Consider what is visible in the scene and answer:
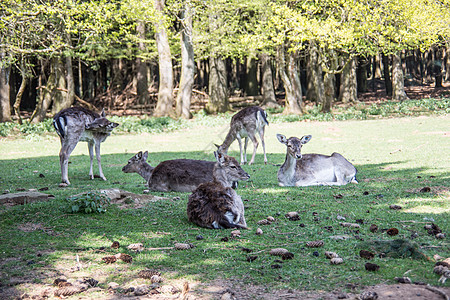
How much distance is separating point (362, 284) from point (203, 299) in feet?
4.52

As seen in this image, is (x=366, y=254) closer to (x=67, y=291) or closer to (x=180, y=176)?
(x=67, y=291)

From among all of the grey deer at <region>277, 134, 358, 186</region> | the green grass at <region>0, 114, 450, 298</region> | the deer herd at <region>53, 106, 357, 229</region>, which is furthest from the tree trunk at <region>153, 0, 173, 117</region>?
the grey deer at <region>277, 134, 358, 186</region>

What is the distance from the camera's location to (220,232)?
5.93 meters

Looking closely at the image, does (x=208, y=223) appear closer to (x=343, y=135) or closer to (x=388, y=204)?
(x=388, y=204)

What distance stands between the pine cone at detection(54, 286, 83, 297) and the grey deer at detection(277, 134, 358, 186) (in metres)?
6.18

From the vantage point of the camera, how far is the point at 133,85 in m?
37.8

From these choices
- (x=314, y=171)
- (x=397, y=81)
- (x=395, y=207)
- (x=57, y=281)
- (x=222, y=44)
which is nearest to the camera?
(x=57, y=281)

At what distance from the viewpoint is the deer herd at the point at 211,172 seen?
6.12m

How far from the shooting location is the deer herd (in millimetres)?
6125

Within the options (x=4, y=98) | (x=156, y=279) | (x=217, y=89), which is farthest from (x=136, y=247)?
(x=217, y=89)

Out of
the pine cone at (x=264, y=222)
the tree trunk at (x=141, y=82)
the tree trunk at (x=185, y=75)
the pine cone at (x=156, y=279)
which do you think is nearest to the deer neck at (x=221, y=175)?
the pine cone at (x=264, y=222)

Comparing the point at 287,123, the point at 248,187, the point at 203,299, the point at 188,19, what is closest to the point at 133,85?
Result: the point at 188,19

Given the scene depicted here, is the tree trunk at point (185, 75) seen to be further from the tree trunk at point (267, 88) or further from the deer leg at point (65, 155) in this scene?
the deer leg at point (65, 155)

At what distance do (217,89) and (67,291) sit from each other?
2940 cm
